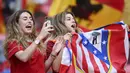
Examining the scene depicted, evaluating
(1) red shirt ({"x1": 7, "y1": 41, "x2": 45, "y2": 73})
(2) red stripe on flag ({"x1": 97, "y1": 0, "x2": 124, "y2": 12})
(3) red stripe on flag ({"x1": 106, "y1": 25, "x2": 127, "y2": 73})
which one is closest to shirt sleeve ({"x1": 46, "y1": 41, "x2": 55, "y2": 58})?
(1) red shirt ({"x1": 7, "y1": 41, "x2": 45, "y2": 73})

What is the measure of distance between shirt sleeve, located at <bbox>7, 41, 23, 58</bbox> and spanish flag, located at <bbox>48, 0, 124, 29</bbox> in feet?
15.4

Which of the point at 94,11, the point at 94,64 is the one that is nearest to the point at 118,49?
the point at 94,64

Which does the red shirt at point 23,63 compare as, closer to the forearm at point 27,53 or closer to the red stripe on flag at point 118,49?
the forearm at point 27,53

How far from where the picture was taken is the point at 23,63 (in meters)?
4.55

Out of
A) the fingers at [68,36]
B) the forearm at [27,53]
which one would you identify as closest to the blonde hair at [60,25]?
the fingers at [68,36]

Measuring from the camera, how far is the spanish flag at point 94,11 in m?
9.30

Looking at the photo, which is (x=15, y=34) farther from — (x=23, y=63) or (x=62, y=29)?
(x=62, y=29)

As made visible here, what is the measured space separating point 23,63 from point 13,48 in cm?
18

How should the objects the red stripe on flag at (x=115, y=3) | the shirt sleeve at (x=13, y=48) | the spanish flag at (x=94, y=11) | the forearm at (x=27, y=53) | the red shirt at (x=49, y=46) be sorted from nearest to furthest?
the forearm at (x=27, y=53), the shirt sleeve at (x=13, y=48), the red shirt at (x=49, y=46), the spanish flag at (x=94, y=11), the red stripe on flag at (x=115, y=3)

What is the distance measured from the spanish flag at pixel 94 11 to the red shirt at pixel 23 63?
15.3ft

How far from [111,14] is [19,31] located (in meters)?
5.08

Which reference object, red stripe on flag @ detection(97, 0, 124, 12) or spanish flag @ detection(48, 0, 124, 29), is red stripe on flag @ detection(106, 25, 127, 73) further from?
red stripe on flag @ detection(97, 0, 124, 12)

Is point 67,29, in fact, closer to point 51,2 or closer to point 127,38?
point 127,38

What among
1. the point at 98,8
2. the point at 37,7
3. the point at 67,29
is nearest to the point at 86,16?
the point at 98,8
